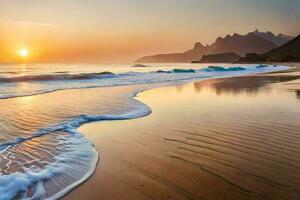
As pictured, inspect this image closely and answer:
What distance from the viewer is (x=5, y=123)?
8.17 m

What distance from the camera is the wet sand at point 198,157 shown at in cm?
392

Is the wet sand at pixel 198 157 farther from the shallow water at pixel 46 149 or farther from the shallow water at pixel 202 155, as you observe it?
the shallow water at pixel 46 149

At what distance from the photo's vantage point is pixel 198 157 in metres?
5.21

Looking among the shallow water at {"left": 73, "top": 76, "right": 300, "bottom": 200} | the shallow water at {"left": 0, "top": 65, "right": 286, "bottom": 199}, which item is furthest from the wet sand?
the shallow water at {"left": 0, "top": 65, "right": 286, "bottom": 199}

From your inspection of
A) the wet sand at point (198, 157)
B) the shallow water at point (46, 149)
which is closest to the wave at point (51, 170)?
the shallow water at point (46, 149)

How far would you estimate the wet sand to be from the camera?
12.9ft

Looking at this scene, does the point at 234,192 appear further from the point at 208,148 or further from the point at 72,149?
the point at 72,149

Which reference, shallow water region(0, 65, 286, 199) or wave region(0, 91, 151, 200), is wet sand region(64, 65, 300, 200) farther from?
shallow water region(0, 65, 286, 199)

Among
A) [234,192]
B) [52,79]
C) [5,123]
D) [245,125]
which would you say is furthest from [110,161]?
[52,79]

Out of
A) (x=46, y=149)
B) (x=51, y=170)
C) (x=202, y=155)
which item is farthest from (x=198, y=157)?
(x=46, y=149)

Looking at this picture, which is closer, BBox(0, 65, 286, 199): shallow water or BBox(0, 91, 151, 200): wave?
BBox(0, 91, 151, 200): wave

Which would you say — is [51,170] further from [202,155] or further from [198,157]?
[202,155]

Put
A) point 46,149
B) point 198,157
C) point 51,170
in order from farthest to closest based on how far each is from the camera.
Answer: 1. point 46,149
2. point 198,157
3. point 51,170

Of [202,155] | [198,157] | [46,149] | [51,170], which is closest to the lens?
[51,170]
